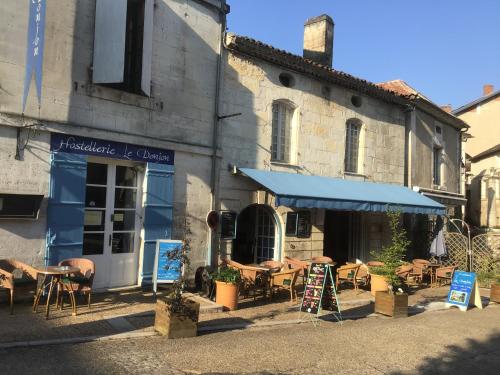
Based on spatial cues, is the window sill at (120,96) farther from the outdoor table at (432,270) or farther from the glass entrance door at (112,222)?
the outdoor table at (432,270)

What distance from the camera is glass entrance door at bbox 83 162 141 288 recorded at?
8516mm

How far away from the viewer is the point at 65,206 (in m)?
7.90

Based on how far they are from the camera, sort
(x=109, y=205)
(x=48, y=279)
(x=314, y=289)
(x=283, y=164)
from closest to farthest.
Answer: (x=48, y=279)
(x=314, y=289)
(x=109, y=205)
(x=283, y=164)

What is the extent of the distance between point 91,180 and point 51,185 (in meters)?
0.86

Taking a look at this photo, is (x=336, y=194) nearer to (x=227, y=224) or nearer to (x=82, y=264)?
(x=227, y=224)

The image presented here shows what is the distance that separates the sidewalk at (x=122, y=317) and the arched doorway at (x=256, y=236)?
2.38 m

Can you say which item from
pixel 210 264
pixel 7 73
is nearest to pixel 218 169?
pixel 210 264

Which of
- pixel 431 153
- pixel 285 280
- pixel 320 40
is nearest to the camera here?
pixel 285 280

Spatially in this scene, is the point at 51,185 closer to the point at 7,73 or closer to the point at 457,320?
the point at 7,73

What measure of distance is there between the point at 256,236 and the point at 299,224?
121cm

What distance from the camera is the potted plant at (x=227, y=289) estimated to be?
8055mm

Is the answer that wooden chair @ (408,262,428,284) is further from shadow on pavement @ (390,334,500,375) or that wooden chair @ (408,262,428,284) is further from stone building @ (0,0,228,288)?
stone building @ (0,0,228,288)

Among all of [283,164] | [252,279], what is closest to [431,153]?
[283,164]

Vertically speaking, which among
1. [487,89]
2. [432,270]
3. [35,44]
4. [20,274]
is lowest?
[432,270]
